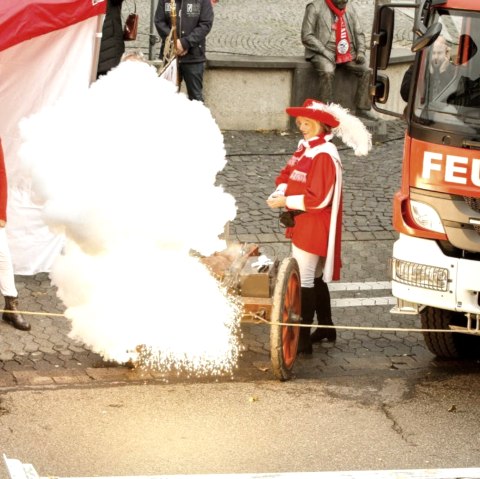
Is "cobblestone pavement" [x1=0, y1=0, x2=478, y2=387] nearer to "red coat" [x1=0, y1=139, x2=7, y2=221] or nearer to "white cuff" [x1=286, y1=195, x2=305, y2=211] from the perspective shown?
"red coat" [x1=0, y1=139, x2=7, y2=221]

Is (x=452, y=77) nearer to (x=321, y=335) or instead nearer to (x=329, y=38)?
(x=321, y=335)

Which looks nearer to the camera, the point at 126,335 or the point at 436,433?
the point at 436,433

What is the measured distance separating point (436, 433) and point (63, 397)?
256 cm

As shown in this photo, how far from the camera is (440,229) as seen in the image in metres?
8.20

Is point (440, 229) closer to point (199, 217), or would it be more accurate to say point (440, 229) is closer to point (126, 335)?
point (199, 217)

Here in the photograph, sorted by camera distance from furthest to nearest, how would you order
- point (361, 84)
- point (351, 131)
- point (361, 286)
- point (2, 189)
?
point (361, 84) → point (361, 286) → point (2, 189) → point (351, 131)

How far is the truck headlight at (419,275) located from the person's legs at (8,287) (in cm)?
307

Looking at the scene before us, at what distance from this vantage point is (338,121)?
29.1ft

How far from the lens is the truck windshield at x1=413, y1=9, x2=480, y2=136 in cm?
825

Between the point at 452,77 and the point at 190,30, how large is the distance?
20.6ft

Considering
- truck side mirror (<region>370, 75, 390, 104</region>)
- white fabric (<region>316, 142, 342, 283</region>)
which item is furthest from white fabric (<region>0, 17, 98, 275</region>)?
truck side mirror (<region>370, 75, 390, 104</region>)

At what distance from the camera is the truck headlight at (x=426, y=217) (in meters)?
8.22

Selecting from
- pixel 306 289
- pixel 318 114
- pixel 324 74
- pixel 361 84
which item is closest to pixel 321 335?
pixel 306 289

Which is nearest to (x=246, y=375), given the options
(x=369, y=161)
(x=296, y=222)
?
(x=296, y=222)
